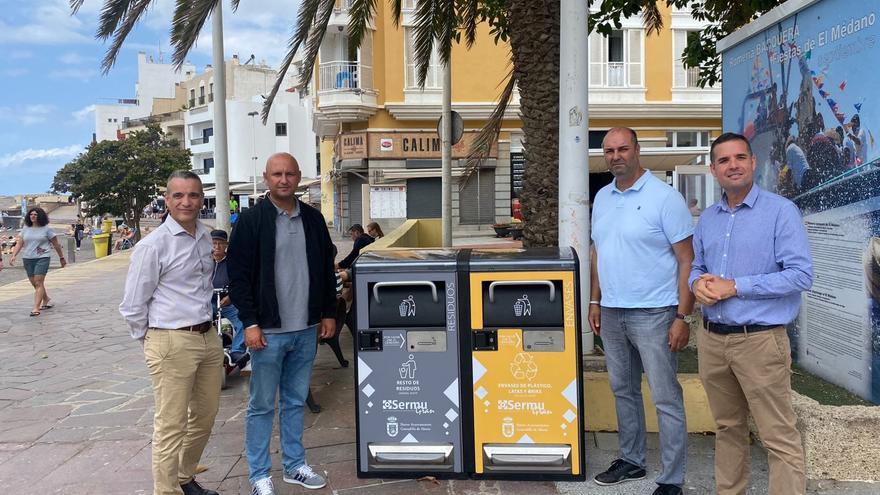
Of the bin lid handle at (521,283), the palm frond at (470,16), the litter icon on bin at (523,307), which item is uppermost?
the palm frond at (470,16)

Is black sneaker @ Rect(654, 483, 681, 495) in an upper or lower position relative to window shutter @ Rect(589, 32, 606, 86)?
lower

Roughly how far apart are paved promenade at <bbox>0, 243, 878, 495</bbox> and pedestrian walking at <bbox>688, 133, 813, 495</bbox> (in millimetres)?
827

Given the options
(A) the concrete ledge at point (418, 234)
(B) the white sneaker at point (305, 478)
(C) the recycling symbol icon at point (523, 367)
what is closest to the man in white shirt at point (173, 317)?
(B) the white sneaker at point (305, 478)

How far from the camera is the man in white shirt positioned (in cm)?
328

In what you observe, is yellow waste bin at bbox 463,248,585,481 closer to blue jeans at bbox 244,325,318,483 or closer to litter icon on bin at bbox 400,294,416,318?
litter icon on bin at bbox 400,294,416,318

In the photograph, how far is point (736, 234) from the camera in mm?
2963

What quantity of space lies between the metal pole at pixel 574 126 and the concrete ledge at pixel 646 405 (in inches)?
29.9

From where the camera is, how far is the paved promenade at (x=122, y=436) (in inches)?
148

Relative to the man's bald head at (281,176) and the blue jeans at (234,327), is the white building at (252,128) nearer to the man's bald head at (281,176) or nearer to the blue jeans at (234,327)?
the blue jeans at (234,327)

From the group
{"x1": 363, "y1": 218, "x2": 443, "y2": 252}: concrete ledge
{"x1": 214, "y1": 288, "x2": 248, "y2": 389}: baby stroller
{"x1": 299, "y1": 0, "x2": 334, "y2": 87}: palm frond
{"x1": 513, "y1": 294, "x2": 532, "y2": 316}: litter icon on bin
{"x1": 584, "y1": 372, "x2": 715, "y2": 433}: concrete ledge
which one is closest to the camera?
{"x1": 513, "y1": 294, "x2": 532, "y2": 316}: litter icon on bin

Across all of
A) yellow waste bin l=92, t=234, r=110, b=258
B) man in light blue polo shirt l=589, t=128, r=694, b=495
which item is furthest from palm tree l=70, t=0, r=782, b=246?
yellow waste bin l=92, t=234, r=110, b=258

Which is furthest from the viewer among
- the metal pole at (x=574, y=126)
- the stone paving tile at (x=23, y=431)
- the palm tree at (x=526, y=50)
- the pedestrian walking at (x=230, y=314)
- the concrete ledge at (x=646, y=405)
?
the pedestrian walking at (x=230, y=314)

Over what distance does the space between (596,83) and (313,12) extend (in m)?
20.3

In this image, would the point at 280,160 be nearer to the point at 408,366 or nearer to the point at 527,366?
the point at 408,366
